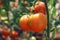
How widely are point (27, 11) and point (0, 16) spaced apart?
1251 mm

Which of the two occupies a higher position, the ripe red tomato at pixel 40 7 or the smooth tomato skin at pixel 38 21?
the ripe red tomato at pixel 40 7

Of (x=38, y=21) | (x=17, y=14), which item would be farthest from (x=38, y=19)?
(x=17, y=14)

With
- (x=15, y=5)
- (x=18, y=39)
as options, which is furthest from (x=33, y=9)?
(x=18, y=39)

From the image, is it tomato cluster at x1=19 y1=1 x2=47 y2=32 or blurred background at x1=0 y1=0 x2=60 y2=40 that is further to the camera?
blurred background at x1=0 y1=0 x2=60 y2=40

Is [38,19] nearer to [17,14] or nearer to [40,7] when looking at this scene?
[40,7]

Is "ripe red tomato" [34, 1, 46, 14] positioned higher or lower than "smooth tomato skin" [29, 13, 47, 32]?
higher

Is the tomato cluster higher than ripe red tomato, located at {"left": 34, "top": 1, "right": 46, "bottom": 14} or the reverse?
the reverse

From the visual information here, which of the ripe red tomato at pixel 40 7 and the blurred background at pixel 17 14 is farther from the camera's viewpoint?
the blurred background at pixel 17 14

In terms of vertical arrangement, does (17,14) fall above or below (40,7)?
below

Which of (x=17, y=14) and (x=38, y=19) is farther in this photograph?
(x=17, y=14)

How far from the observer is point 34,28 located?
167 centimetres

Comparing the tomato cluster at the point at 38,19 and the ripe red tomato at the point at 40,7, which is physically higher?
the ripe red tomato at the point at 40,7

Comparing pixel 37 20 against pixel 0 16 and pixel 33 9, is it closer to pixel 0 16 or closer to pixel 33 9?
pixel 33 9

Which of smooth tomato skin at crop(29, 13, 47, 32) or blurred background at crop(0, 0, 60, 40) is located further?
blurred background at crop(0, 0, 60, 40)
